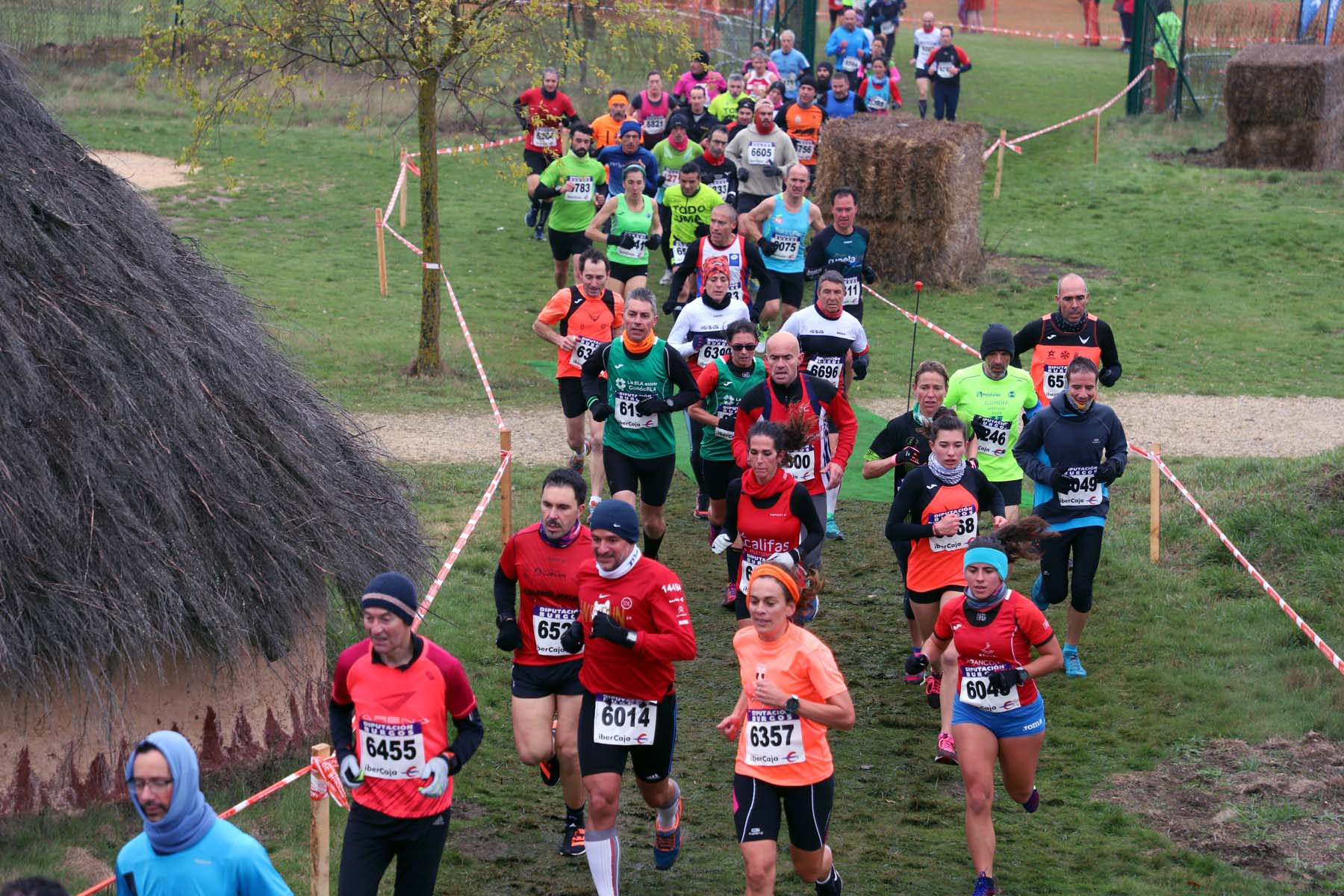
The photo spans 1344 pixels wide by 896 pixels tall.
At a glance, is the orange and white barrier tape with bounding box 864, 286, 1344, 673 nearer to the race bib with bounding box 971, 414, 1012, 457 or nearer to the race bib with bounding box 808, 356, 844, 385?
the race bib with bounding box 971, 414, 1012, 457

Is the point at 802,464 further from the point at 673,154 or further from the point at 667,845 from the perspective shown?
the point at 673,154

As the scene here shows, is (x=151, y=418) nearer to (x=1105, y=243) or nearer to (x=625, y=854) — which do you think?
(x=625, y=854)

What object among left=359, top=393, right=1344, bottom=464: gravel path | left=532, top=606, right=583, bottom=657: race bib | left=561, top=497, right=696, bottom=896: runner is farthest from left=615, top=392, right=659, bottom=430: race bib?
left=359, top=393, right=1344, bottom=464: gravel path

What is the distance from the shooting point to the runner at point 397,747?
6.20 meters

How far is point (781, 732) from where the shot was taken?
6852 millimetres

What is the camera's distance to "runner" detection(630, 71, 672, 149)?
23.0 m

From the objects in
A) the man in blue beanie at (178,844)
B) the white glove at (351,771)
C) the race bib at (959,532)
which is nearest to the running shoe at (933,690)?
the race bib at (959,532)

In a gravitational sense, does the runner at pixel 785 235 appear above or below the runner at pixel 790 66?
below

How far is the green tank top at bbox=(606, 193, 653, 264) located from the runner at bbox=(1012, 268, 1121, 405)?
584 cm

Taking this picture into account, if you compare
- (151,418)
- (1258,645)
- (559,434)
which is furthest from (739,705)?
(559,434)

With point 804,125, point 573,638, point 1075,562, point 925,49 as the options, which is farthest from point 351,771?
point 925,49

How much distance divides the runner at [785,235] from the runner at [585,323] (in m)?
3.09

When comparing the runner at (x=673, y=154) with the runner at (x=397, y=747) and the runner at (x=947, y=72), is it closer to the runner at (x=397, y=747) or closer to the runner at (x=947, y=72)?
the runner at (x=947, y=72)

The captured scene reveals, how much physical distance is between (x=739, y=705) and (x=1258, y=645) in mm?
5479
